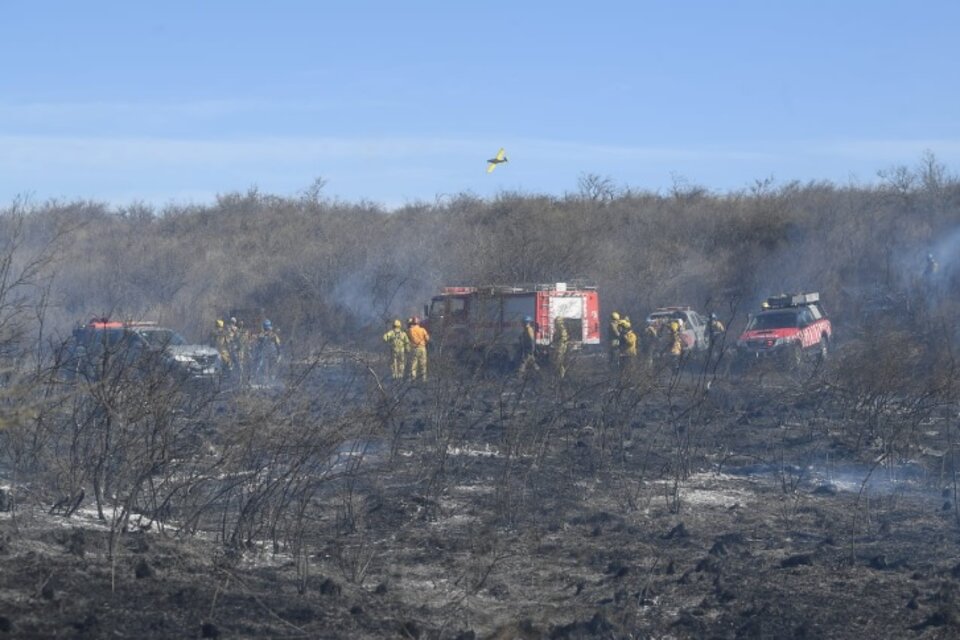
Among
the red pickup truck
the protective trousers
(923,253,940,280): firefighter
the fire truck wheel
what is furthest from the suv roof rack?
the protective trousers

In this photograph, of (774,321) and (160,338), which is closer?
(160,338)

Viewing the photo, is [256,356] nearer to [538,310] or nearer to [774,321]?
[538,310]

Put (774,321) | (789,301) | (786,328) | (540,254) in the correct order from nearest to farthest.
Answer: (786,328)
(774,321)
(789,301)
(540,254)

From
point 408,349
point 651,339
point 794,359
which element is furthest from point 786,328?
point 408,349

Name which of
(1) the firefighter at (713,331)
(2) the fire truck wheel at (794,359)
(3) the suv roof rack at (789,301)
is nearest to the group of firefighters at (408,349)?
(1) the firefighter at (713,331)

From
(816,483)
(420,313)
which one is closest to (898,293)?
(420,313)

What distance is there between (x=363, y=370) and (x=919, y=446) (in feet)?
23.1

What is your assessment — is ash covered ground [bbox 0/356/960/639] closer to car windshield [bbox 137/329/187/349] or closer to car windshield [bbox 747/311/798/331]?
car windshield [bbox 137/329/187/349]

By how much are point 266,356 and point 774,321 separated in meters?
17.6

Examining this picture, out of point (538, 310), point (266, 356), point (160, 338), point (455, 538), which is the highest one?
point (538, 310)

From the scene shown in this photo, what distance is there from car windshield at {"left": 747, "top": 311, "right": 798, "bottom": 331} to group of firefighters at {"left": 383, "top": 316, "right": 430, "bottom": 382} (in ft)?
30.5

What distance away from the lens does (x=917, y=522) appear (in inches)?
411

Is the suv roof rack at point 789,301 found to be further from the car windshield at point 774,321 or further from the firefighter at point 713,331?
the firefighter at point 713,331

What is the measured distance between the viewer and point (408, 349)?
786 inches
